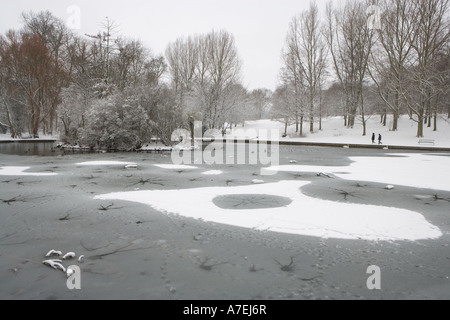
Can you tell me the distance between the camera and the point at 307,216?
6430 millimetres

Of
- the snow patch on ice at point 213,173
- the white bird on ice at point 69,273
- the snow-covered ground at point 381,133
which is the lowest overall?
the white bird on ice at point 69,273

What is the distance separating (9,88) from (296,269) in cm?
4341

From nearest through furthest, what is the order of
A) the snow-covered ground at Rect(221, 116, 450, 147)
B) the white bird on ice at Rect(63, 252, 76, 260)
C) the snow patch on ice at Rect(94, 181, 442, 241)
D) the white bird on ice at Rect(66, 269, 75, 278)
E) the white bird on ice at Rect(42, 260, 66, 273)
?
1. the white bird on ice at Rect(66, 269, 75, 278)
2. the white bird on ice at Rect(42, 260, 66, 273)
3. the white bird on ice at Rect(63, 252, 76, 260)
4. the snow patch on ice at Rect(94, 181, 442, 241)
5. the snow-covered ground at Rect(221, 116, 450, 147)

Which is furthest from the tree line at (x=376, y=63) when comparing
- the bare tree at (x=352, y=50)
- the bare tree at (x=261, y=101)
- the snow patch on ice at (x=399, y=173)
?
the bare tree at (x=261, y=101)

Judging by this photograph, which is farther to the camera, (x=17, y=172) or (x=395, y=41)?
(x=395, y=41)

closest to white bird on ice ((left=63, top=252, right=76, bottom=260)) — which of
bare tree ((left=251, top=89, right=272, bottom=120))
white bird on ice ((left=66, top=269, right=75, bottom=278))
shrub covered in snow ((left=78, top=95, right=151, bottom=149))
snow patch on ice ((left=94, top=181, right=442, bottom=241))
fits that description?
white bird on ice ((left=66, top=269, right=75, bottom=278))

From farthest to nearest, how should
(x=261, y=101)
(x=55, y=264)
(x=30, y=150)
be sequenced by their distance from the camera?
(x=261, y=101) → (x=30, y=150) → (x=55, y=264)

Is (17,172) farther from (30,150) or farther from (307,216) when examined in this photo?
(30,150)

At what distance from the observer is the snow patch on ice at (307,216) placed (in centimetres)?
549

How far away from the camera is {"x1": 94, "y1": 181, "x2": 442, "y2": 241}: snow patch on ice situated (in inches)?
216

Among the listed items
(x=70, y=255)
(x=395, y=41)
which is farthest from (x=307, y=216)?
(x=395, y=41)

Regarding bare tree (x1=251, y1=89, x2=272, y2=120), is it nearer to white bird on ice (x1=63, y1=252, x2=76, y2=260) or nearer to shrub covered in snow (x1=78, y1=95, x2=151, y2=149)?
shrub covered in snow (x1=78, y1=95, x2=151, y2=149)

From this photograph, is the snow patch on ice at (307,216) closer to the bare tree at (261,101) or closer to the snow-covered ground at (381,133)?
the snow-covered ground at (381,133)
